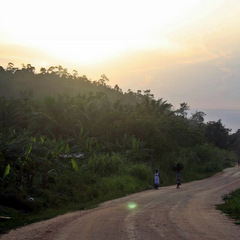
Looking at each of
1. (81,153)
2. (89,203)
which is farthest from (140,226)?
(81,153)

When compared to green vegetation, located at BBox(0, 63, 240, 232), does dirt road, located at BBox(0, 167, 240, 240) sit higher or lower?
lower

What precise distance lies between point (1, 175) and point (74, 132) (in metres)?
18.1

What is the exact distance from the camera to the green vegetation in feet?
46.2

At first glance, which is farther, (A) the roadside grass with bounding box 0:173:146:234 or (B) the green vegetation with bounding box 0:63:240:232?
(B) the green vegetation with bounding box 0:63:240:232

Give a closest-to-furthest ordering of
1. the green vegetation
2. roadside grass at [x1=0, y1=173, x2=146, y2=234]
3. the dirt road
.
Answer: the dirt road
roadside grass at [x1=0, y1=173, x2=146, y2=234]
the green vegetation

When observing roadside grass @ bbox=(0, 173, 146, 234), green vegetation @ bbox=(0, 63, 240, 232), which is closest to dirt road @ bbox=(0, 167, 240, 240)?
roadside grass @ bbox=(0, 173, 146, 234)

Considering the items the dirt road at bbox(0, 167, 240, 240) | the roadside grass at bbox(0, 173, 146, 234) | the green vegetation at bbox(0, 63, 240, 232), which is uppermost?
the green vegetation at bbox(0, 63, 240, 232)

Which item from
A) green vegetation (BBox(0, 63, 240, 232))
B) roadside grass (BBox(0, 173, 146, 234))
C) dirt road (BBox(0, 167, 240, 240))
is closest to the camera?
dirt road (BBox(0, 167, 240, 240))

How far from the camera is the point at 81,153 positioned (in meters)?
25.2

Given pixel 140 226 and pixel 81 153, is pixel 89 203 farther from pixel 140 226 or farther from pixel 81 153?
pixel 81 153

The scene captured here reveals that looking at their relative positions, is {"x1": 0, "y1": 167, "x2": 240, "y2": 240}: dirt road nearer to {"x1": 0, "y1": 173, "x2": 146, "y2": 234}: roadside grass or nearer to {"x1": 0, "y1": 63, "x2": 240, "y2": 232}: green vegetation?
{"x1": 0, "y1": 173, "x2": 146, "y2": 234}: roadside grass

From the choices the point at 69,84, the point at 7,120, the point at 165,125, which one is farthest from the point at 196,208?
the point at 69,84

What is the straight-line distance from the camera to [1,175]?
13922mm

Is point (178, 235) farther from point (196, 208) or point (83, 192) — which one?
point (83, 192)
